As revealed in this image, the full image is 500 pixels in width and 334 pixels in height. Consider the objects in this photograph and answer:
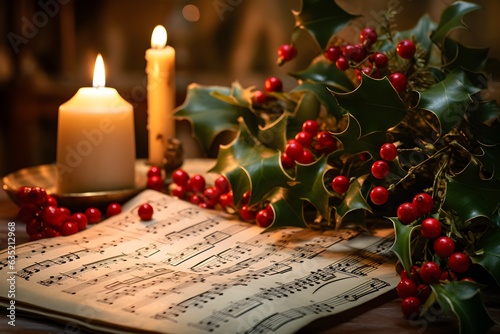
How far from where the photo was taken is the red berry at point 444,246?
2.26ft

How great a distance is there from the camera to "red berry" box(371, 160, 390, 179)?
0.79m

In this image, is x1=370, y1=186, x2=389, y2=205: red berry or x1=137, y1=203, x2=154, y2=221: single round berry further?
x1=137, y1=203, x2=154, y2=221: single round berry

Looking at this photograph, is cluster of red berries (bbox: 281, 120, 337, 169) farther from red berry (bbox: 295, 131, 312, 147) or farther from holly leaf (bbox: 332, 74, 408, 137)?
holly leaf (bbox: 332, 74, 408, 137)

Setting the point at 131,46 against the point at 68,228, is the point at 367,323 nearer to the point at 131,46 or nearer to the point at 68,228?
the point at 68,228

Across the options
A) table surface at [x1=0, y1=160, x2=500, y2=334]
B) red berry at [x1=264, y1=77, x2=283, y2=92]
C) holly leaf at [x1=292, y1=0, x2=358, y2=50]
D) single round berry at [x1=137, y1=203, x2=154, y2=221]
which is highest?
holly leaf at [x1=292, y1=0, x2=358, y2=50]

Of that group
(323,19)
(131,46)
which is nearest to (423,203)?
(323,19)

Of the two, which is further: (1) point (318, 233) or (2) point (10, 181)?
(2) point (10, 181)

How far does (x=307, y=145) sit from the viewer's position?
915mm

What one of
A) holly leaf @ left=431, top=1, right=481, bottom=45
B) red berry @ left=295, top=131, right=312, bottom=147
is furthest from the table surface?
holly leaf @ left=431, top=1, right=481, bottom=45

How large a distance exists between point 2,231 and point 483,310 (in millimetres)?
614

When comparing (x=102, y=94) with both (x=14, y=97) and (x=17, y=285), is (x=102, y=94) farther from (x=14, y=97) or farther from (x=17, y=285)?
(x=14, y=97)

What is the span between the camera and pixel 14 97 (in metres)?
2.09

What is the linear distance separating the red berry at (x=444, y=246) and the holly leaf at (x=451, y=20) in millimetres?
332

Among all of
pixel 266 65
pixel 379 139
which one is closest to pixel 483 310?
pixel 379 139
